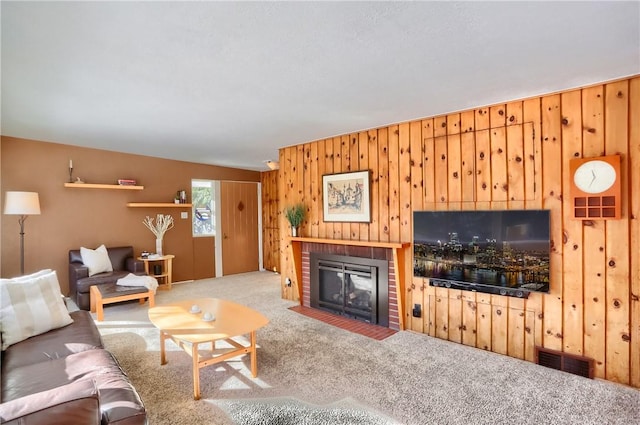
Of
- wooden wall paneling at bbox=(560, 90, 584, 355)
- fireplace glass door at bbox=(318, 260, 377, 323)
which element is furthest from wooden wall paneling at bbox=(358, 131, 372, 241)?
wooden wall paneling at bbox=(560, 90, 584, 355)

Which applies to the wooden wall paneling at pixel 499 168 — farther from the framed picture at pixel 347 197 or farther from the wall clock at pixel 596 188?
the framed picture at pixel 347 197

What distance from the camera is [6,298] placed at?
92.0 inches

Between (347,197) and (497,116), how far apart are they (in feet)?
6.18

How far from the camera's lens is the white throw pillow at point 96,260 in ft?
15.7

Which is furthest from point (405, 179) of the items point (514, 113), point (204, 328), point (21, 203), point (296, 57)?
point (21, 203)

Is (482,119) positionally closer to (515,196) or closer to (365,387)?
(515,196)

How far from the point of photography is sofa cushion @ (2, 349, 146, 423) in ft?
5.03

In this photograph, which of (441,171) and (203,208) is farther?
(203,208)

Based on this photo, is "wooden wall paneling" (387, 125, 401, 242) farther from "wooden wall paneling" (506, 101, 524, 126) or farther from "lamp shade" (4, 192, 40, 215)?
"lamp shade" (4, 192, 40, 215)

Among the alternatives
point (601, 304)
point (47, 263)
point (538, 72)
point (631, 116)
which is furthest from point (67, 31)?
point (47, 263)

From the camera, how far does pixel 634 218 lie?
2461mm

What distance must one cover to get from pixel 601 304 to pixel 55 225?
667 cm

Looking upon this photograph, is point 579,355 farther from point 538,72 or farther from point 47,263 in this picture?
point 47,263

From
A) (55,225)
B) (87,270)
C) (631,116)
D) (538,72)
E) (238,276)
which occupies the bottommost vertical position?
(238,276)
